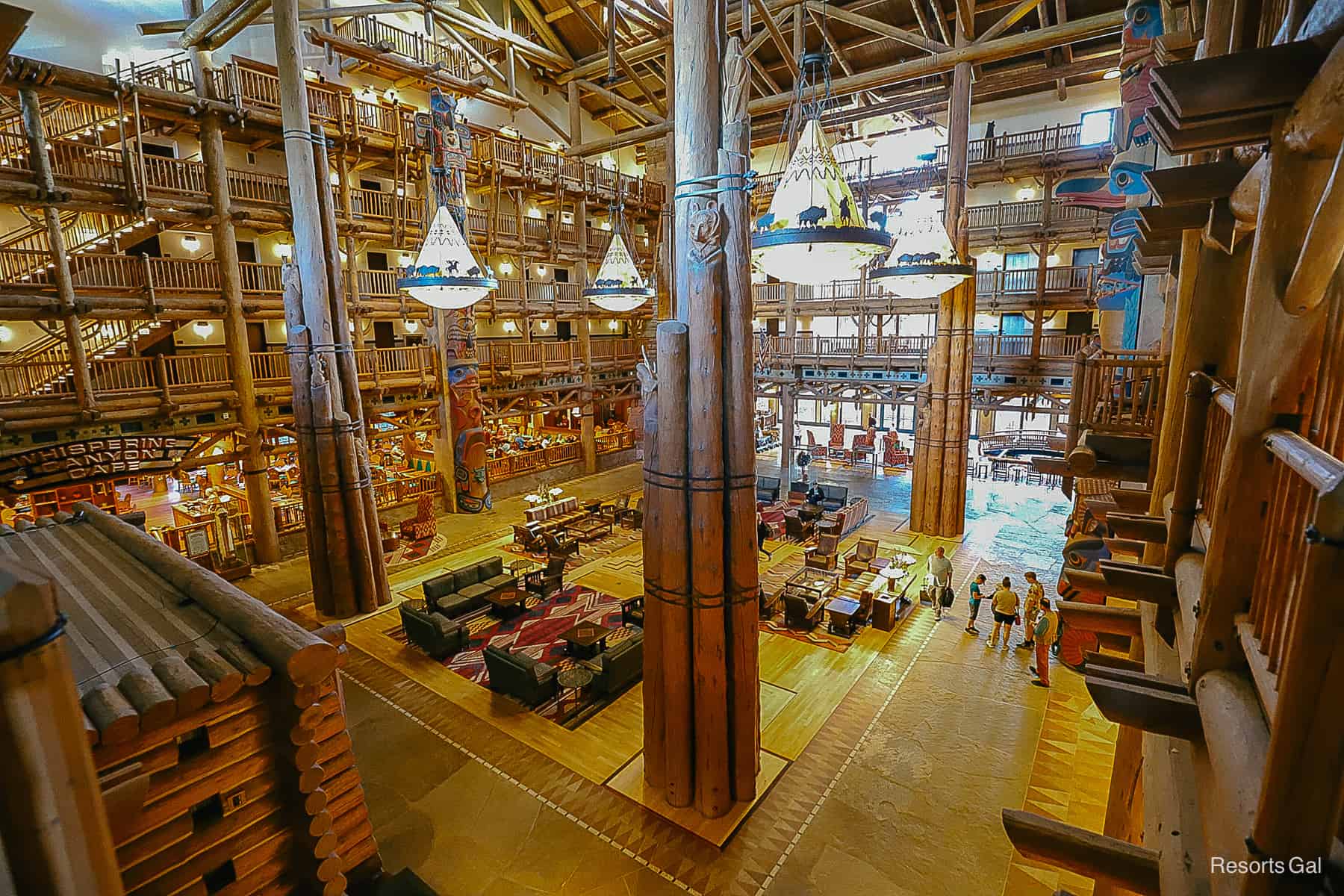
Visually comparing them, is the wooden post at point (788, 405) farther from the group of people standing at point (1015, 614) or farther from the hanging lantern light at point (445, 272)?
the hanging lantern light at point (445, 272)

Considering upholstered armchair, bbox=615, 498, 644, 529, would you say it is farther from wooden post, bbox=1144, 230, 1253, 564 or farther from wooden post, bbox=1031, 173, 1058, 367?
wooden post, bbox=1144, 230, 1253, 564

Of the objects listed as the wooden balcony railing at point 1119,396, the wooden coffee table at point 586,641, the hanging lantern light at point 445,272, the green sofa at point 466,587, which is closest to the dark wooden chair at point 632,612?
the wooden coffee table at point 586,641

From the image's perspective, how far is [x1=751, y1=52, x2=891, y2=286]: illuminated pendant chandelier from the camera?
4.77m

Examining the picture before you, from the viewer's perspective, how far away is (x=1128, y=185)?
5.27 meters

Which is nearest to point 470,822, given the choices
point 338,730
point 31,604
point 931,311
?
point 338,730

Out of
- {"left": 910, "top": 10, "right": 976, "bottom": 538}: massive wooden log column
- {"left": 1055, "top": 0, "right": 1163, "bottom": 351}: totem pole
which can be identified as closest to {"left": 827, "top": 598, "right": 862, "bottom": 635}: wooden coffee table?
{"left": 910, "top": 10, "right": 976, "bottom": 538}: massive wooden log column

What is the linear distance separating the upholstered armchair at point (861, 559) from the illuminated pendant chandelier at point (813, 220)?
288 inches

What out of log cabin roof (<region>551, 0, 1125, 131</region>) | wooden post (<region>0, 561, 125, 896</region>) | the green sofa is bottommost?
the green sofa

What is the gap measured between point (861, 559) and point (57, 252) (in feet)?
48.2

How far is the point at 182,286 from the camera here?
11.4 meters

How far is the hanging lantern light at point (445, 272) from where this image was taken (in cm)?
775

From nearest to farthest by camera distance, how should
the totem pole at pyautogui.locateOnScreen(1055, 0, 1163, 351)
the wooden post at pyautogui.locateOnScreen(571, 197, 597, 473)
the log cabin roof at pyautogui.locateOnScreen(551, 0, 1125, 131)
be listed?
the totem pole at pyautogui.locateOnScreen(1055, 0, 1163, 351), the log cabin roof at pyautogui.locateOnScreen(551, 0, 1125, 131), the wooden post at pyautogui.locateOnScreen(571, 197, 597, 473)

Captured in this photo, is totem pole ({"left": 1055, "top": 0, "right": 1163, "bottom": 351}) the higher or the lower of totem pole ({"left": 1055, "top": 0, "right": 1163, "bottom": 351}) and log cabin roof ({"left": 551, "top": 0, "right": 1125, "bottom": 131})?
the lower

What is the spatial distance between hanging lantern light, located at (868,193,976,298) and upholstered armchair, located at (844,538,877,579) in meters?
5.47
